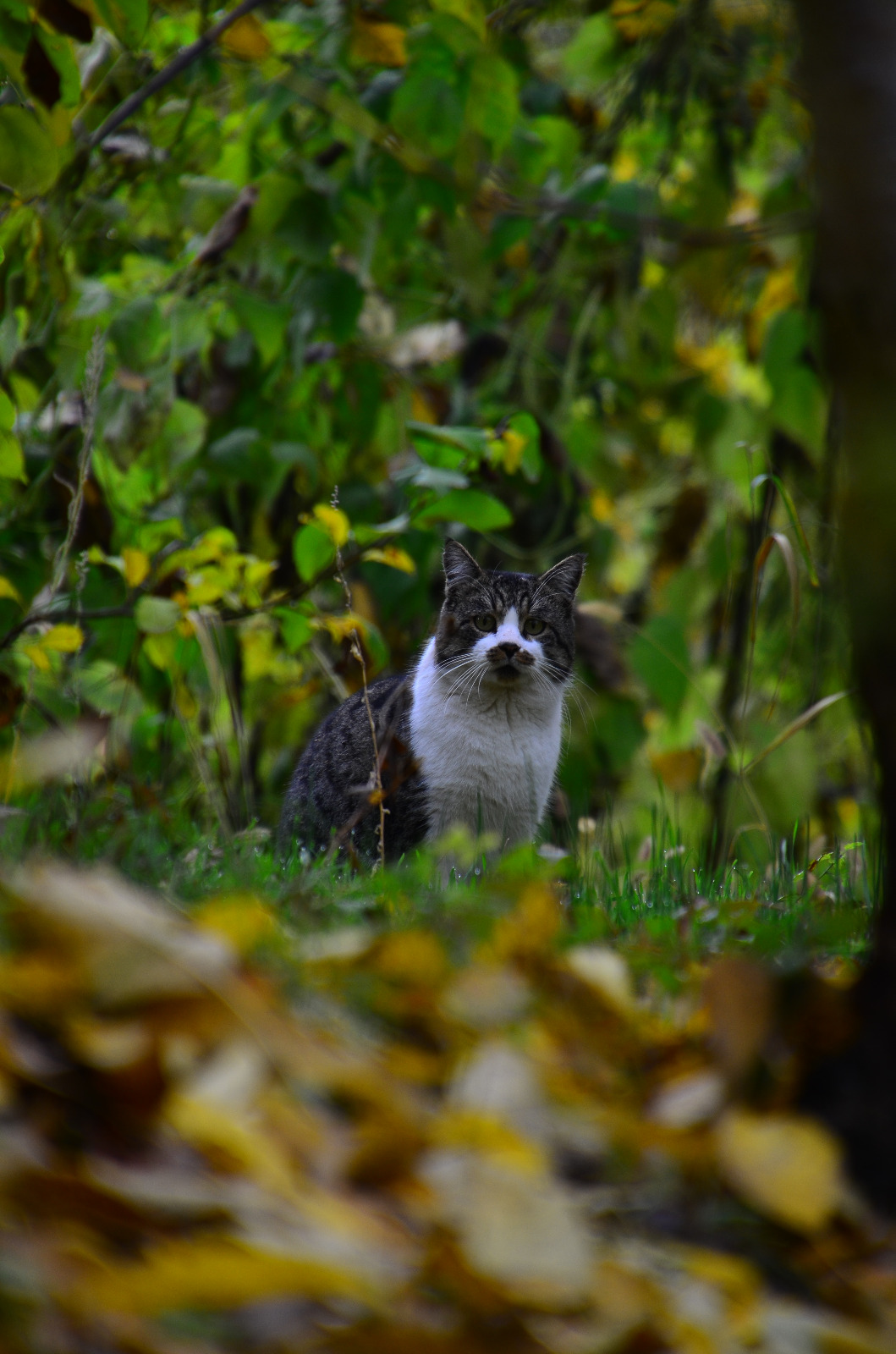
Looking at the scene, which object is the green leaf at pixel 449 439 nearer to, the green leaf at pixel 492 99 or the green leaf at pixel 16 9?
the green leaf at pixel 492 99

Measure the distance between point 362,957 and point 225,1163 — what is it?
0.36 meters

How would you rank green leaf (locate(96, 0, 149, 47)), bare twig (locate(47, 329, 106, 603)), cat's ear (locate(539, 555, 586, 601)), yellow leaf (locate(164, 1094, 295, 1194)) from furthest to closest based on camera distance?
cat's ear (locate(539, 555, 586, 601)) → bare twig (locate(47, 329, 106, 603)) → green leaf (locate(96, 0, 149, 47)) → yellow leaf (locate(164, 1094, 295, 1194))

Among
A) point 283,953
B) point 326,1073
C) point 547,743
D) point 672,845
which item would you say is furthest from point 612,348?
point 326,1073

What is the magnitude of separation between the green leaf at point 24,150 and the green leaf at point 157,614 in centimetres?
106

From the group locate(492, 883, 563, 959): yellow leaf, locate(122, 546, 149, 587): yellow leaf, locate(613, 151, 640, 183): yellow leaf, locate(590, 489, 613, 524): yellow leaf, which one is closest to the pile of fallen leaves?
locate(492, 883, 563, 959): yellow leaf

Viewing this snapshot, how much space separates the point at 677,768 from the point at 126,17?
83.8 inches

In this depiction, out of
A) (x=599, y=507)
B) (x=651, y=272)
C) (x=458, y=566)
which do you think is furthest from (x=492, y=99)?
(x=599, y=507)

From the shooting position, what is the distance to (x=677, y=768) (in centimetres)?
311

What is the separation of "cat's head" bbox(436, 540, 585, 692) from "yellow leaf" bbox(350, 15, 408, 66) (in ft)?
4.54

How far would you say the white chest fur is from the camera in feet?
11.1

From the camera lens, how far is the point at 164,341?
3.42 meters

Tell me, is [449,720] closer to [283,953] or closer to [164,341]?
[164,341]

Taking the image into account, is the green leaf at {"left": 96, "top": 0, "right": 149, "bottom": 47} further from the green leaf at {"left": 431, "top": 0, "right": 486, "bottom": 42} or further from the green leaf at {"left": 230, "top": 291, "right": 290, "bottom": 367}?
the green leaf at {"left": 230, "top": 291, "right": 290, "bottom": 367}

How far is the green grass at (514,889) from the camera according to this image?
1.53 meters
